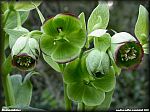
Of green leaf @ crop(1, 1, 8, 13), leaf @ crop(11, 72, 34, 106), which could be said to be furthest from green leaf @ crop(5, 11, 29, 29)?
leaf @ crop(11, 72, 34, 106)

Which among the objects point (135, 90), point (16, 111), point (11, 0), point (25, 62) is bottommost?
point (135, 90)

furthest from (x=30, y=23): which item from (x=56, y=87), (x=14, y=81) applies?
(x=14, y=81)

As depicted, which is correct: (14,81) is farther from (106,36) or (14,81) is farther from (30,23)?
(30,23)

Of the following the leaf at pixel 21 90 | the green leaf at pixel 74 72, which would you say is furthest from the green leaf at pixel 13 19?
the green leaf at pixel 74 72

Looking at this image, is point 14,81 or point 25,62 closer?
point 25,62

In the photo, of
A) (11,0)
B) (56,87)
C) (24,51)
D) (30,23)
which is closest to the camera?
(24,51)

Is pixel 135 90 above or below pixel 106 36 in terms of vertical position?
below

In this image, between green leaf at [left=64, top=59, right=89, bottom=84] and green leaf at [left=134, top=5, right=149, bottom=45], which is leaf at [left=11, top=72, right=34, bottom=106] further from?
green leaf at [left=134, top=5, right=149, bottom=45]
